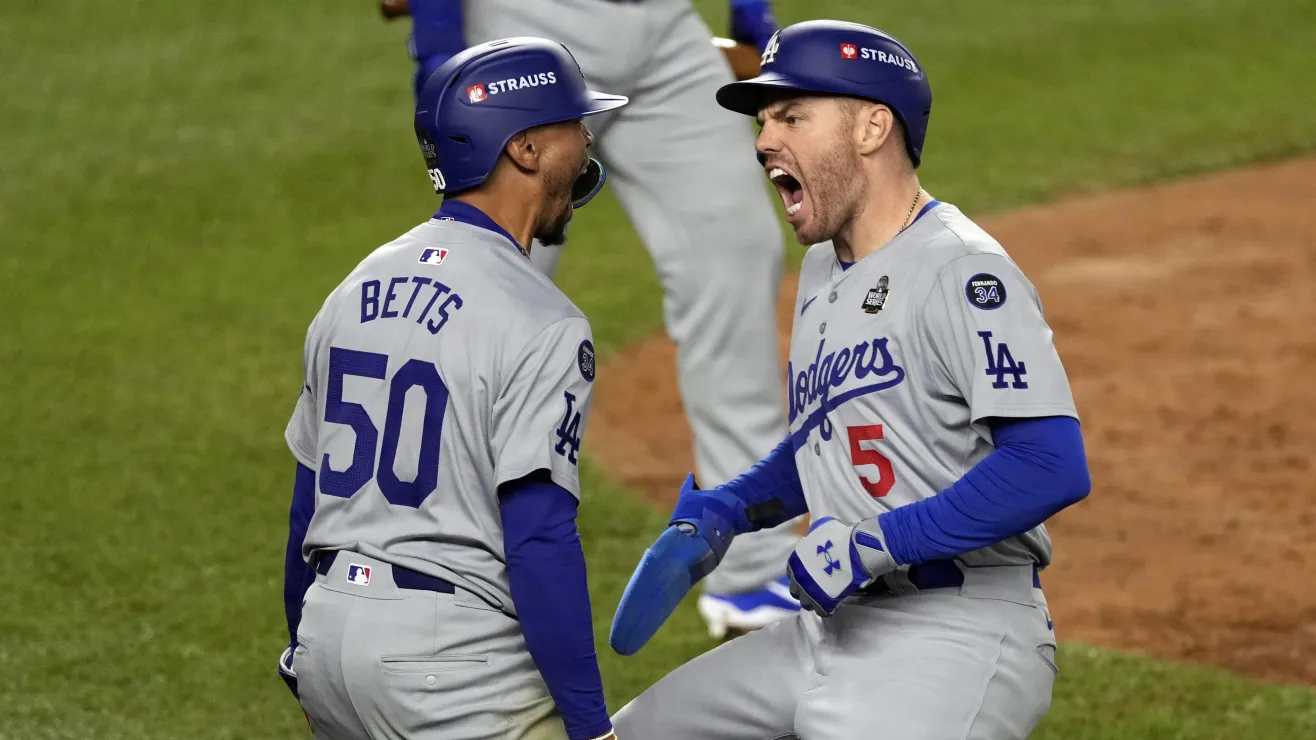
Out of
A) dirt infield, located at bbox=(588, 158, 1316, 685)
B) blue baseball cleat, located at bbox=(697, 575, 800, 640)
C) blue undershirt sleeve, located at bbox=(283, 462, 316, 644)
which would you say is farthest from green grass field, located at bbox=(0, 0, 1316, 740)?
blue undershirt sleeve, located at bbox=(283, 462, 316, 644)

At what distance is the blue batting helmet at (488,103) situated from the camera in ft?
10.2

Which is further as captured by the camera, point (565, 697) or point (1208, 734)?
point (1208, 734)

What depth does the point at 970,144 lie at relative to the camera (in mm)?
10531

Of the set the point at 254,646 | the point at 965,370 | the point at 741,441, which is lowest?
the point at 254,646

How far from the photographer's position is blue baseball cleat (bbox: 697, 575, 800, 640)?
4.89m

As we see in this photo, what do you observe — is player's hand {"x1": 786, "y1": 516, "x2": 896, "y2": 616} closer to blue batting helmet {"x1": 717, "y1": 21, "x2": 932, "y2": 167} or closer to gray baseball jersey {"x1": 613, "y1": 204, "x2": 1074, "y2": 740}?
gray baseball jersey {"x1": 613, "y1": 204, "x2": 1074, "y2": 740}

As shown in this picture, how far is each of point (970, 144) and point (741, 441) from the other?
6.04 metres

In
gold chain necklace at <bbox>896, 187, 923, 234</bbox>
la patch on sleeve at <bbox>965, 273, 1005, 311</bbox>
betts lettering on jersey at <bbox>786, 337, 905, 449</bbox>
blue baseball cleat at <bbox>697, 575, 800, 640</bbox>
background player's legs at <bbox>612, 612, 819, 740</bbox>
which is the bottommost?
blue baseball cleat at <bbox>697, 575, 800, 640</bbox>

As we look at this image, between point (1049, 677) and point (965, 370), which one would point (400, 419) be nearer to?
point (965, 370)

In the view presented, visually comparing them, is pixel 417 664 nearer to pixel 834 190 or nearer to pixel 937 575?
pixel 937 575

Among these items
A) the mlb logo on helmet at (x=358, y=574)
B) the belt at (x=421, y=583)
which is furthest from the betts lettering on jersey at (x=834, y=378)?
the mlb logo on helmet at (x=358, y=574)

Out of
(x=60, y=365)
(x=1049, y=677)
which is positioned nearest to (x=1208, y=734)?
(x=1049, y=677)

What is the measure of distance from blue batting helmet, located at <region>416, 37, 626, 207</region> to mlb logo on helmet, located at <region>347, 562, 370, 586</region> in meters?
0.70

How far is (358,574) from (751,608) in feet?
6.75
